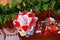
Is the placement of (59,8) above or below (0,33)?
above

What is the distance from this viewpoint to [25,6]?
1.33 metres

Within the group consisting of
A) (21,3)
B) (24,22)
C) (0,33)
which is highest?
(21,3)

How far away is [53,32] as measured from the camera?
1.22 m

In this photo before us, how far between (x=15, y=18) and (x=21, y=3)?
14 centimetres

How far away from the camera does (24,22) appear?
123 cm

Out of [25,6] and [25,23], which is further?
[25,6]

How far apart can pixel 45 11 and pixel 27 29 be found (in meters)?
0.18

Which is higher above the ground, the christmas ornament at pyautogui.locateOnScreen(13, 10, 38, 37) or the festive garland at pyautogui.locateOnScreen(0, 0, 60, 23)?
the festive garland at pyautogui.locateOnScreen(0, 0, 60, 23)

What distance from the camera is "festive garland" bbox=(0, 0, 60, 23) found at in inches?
50.4

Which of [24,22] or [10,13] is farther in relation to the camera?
[10,13]

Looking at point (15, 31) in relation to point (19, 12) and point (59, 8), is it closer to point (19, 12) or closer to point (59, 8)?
point (19, 12)

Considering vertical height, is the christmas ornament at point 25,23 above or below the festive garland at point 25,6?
below

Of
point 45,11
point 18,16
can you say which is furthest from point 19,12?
point 45,11

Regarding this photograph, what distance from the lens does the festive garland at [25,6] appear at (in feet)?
4.20
